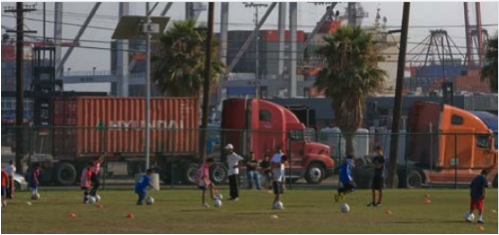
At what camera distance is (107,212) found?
28.2 metres

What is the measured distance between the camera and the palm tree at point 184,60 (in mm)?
54688

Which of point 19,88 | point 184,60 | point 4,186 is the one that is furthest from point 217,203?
point 184,60

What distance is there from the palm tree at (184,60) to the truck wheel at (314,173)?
8.61m

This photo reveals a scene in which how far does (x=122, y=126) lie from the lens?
4691 cm

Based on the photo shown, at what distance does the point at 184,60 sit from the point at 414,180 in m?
13.4

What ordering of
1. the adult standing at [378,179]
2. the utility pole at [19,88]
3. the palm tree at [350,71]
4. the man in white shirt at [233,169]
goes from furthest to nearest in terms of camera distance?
1. the palm tree at [350,71]
2. the utility pole at [19,88]
3. the man in white shirt at [233,169]
4. the adult standing at [378,179]

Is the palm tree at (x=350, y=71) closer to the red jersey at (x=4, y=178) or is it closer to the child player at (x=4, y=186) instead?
the child player at (x=4, y=186)

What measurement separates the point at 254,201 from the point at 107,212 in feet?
21.3

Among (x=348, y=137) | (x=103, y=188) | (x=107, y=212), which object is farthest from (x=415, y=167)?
(x=107, y=212)

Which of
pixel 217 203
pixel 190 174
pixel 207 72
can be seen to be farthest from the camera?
pixel 207 72

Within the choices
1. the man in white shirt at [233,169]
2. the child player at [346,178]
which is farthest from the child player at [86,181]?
the child player at [346,178]

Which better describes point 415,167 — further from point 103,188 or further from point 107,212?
point 107,212

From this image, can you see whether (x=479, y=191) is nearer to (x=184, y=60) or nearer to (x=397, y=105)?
(x=397, y=105)

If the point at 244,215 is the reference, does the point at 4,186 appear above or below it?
above
